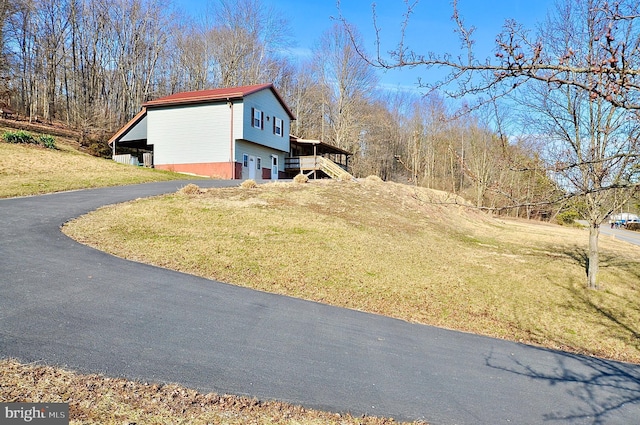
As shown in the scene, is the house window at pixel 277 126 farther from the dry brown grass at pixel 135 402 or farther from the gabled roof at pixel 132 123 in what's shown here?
the dry brown grass at pixel 135 402

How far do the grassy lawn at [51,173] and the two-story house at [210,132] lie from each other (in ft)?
10.4

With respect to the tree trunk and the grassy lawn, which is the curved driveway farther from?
the grassy lawn

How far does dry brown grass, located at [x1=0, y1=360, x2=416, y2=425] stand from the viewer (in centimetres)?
277

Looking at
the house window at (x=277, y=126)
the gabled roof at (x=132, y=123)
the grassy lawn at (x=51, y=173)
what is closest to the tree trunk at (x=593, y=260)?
the grassy lawn at (x=51, y=173)

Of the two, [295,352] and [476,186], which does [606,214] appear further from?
[295,352]

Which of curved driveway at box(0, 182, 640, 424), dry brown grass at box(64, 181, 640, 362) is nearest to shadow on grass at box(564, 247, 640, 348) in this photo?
dry brown grass at box(64, 181, 640, 362)

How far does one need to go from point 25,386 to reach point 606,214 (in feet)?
36.9

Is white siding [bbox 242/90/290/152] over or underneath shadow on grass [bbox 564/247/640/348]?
over

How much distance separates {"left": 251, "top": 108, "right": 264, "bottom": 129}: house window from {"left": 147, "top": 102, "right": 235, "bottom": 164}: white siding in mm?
1573

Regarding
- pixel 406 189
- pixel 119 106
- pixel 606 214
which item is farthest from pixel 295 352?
pixel 119 106

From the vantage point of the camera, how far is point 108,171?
67.6 feet

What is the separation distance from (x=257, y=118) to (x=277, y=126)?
11.2ft

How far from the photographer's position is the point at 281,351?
4348 mm

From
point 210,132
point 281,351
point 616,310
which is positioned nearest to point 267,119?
point 210,132
